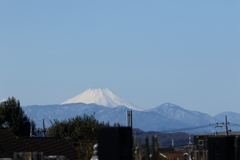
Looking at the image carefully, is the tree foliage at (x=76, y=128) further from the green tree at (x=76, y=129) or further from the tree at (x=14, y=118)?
the tree at (x=14, y=118)

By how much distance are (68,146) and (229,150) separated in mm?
27088

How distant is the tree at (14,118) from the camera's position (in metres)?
90.2

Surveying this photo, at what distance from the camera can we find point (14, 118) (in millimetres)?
91062

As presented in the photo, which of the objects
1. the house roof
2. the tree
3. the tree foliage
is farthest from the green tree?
the house roof

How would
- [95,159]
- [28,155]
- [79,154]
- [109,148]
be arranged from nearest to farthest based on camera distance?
[109,148], [95,159], [28,155], [79,154]

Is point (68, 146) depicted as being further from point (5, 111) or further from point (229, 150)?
point (5, 111)

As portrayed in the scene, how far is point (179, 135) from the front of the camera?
14175cm

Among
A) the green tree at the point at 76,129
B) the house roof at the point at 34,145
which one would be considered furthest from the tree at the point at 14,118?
the house roof at the point at 34,145

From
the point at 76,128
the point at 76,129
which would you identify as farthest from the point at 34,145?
the point at 76,128

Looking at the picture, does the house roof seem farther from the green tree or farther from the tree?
the tree

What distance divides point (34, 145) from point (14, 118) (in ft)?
168

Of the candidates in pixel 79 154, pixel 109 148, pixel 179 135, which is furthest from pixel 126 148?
pixel 179 135

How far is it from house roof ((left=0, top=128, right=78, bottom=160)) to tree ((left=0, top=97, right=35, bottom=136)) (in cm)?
4887

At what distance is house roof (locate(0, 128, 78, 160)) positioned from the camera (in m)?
40.2
